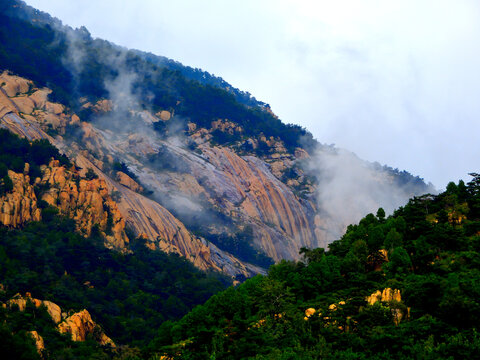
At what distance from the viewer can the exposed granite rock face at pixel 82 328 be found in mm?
89531

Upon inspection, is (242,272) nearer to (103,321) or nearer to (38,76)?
(103,321)

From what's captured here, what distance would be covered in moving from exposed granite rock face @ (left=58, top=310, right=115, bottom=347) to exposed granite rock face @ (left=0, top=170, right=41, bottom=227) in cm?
2985

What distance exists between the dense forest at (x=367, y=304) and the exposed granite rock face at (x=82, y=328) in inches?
844

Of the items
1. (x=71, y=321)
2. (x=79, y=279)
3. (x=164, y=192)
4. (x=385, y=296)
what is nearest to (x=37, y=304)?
(x=71, y=321)

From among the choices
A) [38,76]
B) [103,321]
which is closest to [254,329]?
[103,321]

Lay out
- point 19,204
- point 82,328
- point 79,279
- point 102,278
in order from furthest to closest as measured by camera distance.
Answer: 1. point 19,204
2. point 102,278
3. point 79,279
4. point 82,328

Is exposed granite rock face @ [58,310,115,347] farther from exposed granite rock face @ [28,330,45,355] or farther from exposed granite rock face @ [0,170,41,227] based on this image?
exposed granite rock face @ [0,170,41,227]

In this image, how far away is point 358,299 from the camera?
216 ft

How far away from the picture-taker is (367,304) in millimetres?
64875

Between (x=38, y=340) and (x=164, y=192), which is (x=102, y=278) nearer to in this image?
(x=38, y=340)

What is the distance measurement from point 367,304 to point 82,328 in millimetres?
50200

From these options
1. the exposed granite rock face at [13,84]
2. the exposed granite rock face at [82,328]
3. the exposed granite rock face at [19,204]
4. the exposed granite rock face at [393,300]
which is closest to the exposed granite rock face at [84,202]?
the exposed granite rock face at [19,204]

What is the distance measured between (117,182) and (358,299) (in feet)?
337

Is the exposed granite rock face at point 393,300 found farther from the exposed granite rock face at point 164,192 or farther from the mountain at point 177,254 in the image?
the exposed granite rock face at point 164,192
